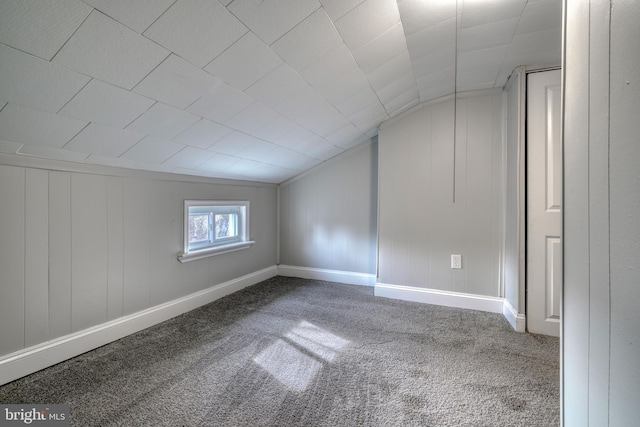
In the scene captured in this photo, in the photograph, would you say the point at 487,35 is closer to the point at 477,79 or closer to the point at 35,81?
the point at 477,79

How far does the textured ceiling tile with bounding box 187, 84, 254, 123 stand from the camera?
1.63 m

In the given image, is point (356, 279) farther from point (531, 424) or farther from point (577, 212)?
point (577, 212)

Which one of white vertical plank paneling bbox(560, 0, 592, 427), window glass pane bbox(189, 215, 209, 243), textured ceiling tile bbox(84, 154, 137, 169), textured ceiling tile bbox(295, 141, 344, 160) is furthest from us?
textured ceiling tile bbox(295, 141, 344, 160)

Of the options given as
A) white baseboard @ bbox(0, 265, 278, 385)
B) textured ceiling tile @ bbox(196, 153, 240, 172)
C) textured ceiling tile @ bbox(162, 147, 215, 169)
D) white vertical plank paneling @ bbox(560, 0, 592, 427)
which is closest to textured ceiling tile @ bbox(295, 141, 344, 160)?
textured ceiling tile @ bbox(196, 153, 240, 172)

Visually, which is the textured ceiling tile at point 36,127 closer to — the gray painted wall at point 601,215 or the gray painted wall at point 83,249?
the gray painted wall at point 83,249

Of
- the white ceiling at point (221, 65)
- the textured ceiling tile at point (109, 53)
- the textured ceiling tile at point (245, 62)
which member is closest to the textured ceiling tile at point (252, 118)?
the white ceiling at point (221, 65)

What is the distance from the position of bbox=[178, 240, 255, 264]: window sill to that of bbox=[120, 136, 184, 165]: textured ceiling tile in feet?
2.77

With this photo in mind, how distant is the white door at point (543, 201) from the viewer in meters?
2.14

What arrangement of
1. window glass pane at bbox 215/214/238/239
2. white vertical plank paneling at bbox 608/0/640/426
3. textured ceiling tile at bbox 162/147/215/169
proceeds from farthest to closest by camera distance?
window glass pane at bbox 215/214/238/239, textured ceiling tile at bbox 162/147/215/169, white vertical plank paneling at bbox 608/0/640/426

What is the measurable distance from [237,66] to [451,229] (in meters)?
2.30

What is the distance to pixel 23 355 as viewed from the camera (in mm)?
1593

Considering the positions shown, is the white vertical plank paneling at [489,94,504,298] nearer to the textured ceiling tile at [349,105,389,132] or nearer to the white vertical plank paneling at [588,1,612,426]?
the textured ceiling tile at [349,105,389,132]

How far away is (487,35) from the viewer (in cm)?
182

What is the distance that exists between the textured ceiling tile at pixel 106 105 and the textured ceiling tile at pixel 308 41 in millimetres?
731
